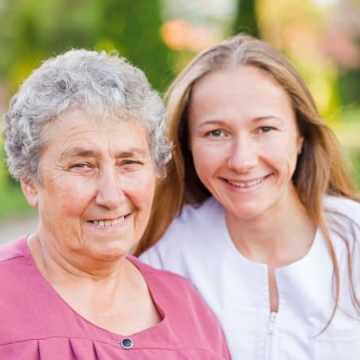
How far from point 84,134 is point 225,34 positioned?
15.8 m

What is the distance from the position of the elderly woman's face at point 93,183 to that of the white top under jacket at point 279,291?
18.9 inches

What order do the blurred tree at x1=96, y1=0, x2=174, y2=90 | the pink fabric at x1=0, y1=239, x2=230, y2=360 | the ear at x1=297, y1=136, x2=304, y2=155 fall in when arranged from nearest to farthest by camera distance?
the pink fabric at x1=0, y1=239, x2=230, y2=360
the ear at x1=297, y1=136, x2=304, y2=155
the blurred tree at x1=96, y1=0, x2=174, y2=90

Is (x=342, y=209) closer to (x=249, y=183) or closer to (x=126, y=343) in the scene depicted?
(x=249, y=183)

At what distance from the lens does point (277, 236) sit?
312 cm

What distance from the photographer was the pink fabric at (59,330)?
7.74ft

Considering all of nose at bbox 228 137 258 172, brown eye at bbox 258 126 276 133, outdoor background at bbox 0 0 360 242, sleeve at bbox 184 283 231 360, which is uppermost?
outdoor background at bbox 0 0 360 242

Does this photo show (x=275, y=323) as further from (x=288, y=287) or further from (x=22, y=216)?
(x=22, y=216)

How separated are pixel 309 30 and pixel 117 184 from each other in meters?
18.8

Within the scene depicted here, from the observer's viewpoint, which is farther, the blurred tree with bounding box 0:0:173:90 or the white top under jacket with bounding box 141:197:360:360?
the blurred tree with bounding box 0:0:173:90

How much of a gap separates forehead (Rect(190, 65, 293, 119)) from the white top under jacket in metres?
0.50

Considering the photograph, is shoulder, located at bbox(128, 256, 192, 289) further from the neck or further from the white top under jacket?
the neck

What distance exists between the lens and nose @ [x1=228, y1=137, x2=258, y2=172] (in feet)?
9.48

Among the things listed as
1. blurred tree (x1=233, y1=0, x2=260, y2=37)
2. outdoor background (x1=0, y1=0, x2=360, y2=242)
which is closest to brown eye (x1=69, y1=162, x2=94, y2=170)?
outdoor background (x1=0, y1=0, x2=360, y2=242)

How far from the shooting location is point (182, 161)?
3250 millimetres
